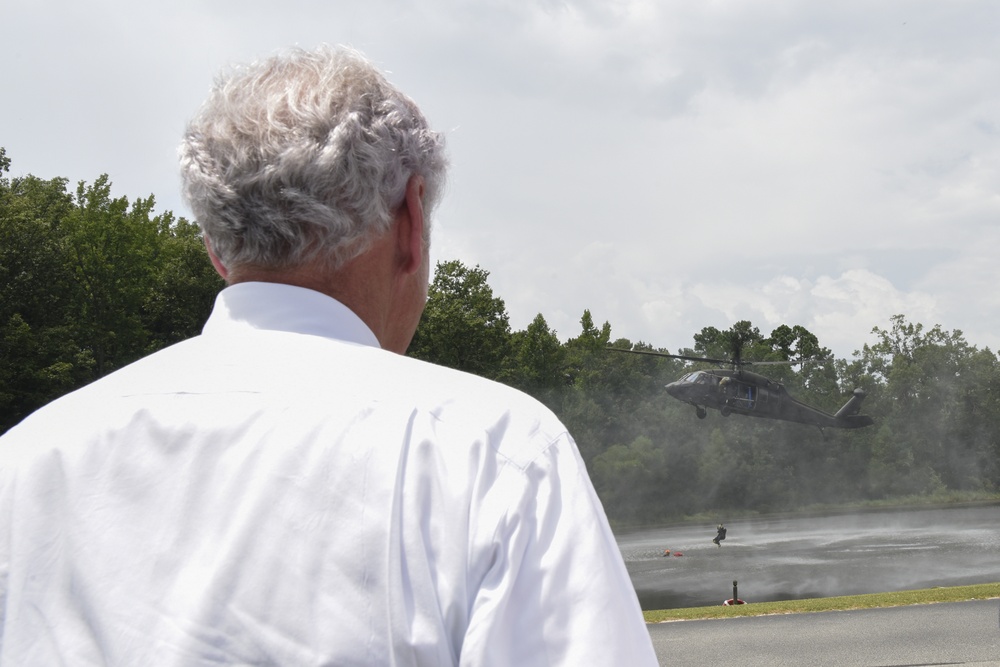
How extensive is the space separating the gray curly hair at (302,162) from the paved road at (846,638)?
362 inches

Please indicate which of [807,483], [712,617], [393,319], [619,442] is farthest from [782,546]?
[393,319]

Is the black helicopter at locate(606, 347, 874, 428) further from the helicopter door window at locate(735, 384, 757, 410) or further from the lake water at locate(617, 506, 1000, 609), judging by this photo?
the lake water at locate(617, 506, 1000, 609)

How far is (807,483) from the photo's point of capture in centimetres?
7300

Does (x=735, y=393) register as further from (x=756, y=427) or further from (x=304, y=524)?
(x=756, y=427)

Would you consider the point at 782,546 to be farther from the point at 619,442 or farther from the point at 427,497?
the point at 427,497

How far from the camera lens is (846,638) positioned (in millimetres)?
10625

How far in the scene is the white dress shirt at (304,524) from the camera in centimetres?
99

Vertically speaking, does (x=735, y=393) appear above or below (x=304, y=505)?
above

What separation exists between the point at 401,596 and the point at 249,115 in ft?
2.31

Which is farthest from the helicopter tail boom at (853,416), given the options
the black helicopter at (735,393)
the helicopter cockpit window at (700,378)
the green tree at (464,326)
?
the green tree at (464,326)

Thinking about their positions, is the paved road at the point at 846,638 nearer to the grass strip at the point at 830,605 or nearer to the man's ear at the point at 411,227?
the grass strip at the point at 830,605

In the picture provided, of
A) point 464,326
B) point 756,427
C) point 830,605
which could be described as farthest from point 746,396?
point 756,427

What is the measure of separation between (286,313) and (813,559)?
40.8m

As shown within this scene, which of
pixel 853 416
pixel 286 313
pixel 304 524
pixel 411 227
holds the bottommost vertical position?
pixel 304 524
